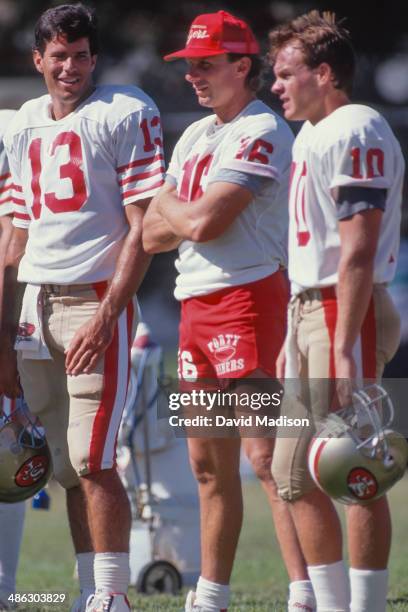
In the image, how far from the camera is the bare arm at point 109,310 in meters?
5.17

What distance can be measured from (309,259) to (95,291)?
103 centimetres

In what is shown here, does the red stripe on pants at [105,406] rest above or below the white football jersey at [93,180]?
below

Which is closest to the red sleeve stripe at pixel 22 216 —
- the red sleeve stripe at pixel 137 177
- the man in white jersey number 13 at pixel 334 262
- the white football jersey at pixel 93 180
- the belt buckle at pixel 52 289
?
the white football jersey at pixel 93 180

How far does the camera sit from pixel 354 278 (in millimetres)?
4438

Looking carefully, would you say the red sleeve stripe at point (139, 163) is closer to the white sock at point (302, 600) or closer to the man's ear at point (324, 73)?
the man's ear at point (324, 73)

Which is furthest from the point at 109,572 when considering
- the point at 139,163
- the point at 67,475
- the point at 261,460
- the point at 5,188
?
the point at 5,188

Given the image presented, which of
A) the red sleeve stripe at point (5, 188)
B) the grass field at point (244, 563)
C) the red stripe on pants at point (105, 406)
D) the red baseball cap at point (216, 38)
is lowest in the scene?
the grass field at point (244, 563)

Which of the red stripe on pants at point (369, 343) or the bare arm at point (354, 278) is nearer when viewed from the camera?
the bare arm at point (354, 278)

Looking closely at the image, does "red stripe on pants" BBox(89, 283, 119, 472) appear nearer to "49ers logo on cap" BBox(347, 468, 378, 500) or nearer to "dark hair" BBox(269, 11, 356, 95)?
"49ers logo on cap" BBox(347, 468, 378, 500)

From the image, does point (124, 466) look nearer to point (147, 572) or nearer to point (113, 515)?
point (147, 572)

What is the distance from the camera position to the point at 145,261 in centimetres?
529

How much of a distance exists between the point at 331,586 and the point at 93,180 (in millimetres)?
1755

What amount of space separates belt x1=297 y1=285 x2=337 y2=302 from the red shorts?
47 centimetres

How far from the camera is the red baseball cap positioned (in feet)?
17.3
